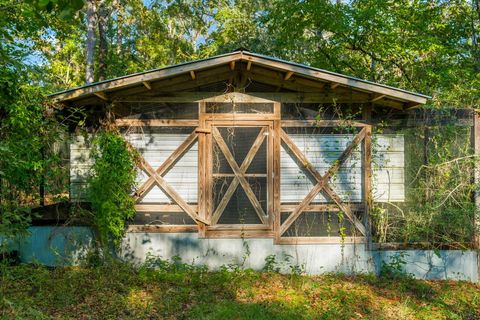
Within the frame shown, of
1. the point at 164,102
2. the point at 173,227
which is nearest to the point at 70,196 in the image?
the point at 173,227

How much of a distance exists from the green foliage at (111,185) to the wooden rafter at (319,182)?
8.54 ft

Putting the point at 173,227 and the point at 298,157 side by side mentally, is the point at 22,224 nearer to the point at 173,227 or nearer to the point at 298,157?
the point at 173,227

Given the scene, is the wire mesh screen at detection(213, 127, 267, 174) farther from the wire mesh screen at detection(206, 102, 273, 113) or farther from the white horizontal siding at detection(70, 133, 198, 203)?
the white horizontal siding at detection(70, 133, 198, 203)

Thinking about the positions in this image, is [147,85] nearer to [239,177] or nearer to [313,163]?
[239,177]

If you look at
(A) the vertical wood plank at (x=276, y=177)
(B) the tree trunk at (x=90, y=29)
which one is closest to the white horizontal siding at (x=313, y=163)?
(A) the vertical wood plank at (x=276, y=177)

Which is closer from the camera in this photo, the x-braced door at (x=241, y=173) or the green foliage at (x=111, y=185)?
the green foliage at (x=111, y=185)

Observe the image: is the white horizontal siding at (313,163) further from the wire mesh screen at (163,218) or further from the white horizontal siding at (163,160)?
the wire mesh screen at (163,218)

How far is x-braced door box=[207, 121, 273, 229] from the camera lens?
6164mm

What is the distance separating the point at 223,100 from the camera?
6238 millimetres

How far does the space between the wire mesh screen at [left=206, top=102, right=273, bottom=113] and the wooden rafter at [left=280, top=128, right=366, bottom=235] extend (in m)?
0.51

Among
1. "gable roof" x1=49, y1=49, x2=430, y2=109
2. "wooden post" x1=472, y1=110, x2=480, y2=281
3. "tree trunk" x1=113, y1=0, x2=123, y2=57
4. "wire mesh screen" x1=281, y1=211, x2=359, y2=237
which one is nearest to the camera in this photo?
"gable roof" x1=49, y1=49, x2=430, y2=109

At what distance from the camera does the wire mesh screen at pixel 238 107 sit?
20.4ft

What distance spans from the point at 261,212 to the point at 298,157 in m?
1.12

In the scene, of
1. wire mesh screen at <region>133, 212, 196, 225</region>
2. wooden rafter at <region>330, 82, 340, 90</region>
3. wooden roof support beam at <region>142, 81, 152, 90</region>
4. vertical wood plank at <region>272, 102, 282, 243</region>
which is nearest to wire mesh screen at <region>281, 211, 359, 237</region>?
vertical wood plank at <region>272, 102, 282, 243</region>
